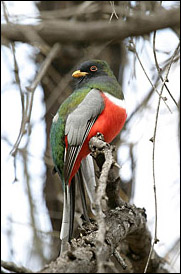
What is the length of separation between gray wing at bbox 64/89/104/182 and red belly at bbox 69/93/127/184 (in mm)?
33

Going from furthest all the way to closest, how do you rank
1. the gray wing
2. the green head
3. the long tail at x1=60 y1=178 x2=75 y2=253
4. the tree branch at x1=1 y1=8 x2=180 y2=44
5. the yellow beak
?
the yellow beak < the green head < the gray wing < the long tail at x1=60 y1=178 x2=75 y2=253 < the tree branch at x1=1 y1=8 x2=180 y2=44

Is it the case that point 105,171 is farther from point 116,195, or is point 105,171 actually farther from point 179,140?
point 179,140

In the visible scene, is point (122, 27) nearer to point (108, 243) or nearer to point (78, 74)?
point (108, 243)

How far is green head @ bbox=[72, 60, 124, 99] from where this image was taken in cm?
358

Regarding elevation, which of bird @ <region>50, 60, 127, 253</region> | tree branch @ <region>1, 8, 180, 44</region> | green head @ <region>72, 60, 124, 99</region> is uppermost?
tree branch @ <region>1, 8, 180, 44</region>

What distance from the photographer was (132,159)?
426cm

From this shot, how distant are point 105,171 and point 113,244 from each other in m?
0.70

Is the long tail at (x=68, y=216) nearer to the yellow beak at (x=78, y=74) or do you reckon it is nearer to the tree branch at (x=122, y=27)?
the yellow beak at (x=78, y=74)

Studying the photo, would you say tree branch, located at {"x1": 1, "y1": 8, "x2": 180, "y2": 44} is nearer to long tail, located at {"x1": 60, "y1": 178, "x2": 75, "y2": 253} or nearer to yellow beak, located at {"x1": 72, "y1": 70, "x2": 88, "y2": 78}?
long tail, located at {"x1": 60, "y1": 178, "x2": 75, "y2": 253}

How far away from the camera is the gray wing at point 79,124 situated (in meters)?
3.11

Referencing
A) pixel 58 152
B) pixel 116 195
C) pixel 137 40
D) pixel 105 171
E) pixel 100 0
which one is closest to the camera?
pixel 105 171

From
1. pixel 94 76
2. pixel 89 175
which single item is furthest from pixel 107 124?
pixel 94 76

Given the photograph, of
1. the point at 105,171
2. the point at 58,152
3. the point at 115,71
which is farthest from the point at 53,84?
the point at 105,171

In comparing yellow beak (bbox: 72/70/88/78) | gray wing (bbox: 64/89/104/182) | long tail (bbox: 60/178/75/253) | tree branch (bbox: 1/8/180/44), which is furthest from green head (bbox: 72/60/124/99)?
tree branch (bbox: 1/8/180/44)
